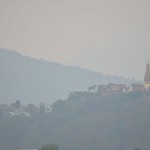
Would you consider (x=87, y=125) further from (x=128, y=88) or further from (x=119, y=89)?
(x=128, y=88)

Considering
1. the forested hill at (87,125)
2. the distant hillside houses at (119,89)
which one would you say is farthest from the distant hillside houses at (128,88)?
the forested hill at (87,125)

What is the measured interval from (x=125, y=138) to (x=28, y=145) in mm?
13844

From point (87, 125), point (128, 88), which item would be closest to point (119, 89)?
point (128, 88)

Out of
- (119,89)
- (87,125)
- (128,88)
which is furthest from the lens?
(128,88)

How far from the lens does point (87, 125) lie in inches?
4983

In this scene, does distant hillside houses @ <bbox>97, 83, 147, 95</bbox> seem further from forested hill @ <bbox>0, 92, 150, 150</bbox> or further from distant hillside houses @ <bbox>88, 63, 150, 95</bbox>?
forested hill @ <bbox>0, 92, 150, 150</bbox>

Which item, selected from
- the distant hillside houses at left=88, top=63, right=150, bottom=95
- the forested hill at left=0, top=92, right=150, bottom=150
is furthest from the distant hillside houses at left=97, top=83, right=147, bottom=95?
the forested hill at left=0, top=92, right=150, bottom=150

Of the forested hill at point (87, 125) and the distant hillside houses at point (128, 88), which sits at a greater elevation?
the distant hillside houses at point (128, 88)

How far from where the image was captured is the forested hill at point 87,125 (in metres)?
117

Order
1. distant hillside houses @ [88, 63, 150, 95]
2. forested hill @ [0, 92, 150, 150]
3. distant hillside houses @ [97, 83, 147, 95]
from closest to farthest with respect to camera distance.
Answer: forested hill @ [0, 92, 150, 150], distant hillside houses @ [88, 63, 150, 95], distant hillside houses @ [97, 83, 147, 95]

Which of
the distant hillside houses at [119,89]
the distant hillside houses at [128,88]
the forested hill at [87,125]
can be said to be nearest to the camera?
the forested hill at [87,125]

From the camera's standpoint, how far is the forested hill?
117m

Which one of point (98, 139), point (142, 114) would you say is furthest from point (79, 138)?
point (142, 114)

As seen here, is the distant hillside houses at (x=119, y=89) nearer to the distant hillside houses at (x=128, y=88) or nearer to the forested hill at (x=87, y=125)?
the distant hillside houses at (x=128, y=88)
